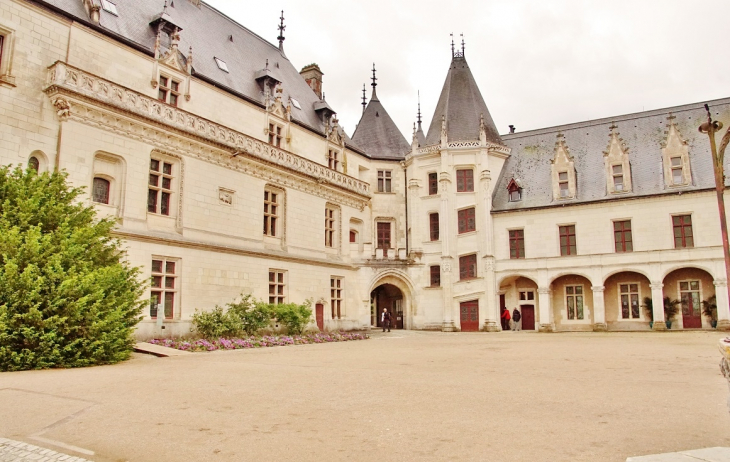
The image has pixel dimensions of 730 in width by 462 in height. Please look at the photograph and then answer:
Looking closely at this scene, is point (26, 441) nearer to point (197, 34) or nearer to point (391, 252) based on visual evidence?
point (197, 34)

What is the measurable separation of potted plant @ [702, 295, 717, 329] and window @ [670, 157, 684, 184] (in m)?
6.12

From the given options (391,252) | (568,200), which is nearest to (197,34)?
(391,252)

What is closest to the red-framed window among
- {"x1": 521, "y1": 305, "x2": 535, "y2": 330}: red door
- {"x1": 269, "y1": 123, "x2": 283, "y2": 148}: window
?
{"x1": 521, "y1": 305, "x2": 535, "y2": 330}: red door

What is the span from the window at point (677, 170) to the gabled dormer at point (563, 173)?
4890 millimetres

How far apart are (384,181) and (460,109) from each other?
6.44m

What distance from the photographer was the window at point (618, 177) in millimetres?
29828

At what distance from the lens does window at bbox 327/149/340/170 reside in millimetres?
29078

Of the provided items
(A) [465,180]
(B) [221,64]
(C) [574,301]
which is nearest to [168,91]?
(B) [221,64]

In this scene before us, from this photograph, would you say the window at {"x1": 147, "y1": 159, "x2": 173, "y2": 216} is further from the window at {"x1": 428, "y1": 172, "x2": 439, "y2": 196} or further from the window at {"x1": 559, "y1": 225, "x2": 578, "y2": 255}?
the window at {"x1": 559, "y1": 225, "x2": 578, "y2": 255}

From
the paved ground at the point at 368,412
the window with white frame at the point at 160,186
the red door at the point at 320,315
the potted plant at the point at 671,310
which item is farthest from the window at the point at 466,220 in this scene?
the paved ground at the point at 368,412

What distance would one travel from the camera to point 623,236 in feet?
94.7

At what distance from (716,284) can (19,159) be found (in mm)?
28950

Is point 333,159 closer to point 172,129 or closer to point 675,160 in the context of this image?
point 172,129

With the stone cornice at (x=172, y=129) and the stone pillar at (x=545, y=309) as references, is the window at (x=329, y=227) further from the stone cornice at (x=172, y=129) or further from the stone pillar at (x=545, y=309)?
the stone pillar at (x=545, y=309)
